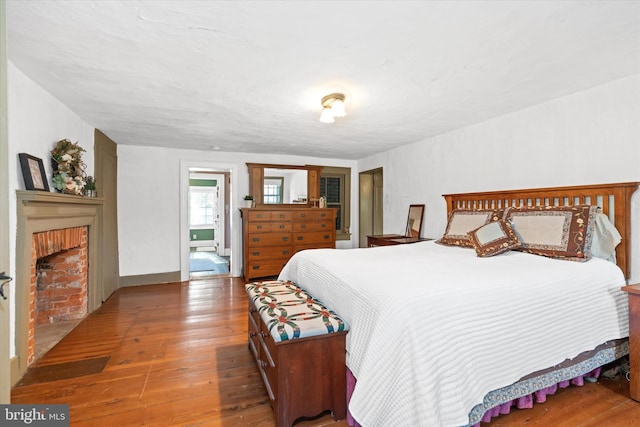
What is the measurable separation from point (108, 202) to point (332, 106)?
3.40 m

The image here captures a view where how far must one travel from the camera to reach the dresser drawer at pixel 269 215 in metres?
4.62

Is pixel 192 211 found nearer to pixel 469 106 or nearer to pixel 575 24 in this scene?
pixel 469 106

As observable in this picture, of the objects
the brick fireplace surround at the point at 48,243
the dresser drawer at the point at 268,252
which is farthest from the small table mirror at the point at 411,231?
the brick fireplace surround at the point at 48,243

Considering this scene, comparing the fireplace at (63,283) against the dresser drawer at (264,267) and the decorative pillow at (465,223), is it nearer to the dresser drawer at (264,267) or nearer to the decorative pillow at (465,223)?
the dresser drawer at (264,267)

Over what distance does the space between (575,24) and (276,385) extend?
2.47 meters

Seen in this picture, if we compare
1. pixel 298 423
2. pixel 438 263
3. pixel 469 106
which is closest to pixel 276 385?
pixel 298 423

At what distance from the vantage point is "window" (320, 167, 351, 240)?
5.71 metres

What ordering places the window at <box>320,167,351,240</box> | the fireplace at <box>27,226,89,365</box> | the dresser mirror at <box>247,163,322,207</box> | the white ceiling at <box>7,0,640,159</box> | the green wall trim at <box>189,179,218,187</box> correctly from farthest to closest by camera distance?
the green wall trim at <box>189,179,218,187</box> < the window at <box>320,167,351,240</box> < the dresser mirror at <box>247,163,322,207</box> < the fireplace at <box>27,226,89,365</box> < the white ceiling at <box>7,0,640,159</box>

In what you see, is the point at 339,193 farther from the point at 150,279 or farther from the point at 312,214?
the point at 150,279

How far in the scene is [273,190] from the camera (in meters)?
5.19

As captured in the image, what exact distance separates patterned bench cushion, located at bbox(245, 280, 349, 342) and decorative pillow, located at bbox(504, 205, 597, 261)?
1.74m

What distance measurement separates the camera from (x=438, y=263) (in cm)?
204

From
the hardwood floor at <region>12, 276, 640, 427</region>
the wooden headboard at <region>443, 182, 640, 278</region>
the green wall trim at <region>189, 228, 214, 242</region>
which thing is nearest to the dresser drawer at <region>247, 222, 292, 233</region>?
the hardwood floor at <region>12, 276, 640, 427</region>

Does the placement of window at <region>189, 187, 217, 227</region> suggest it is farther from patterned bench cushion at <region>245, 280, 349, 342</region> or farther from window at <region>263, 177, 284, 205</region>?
patterned bench cushion at <region>245, 280, 349, 342</region>
